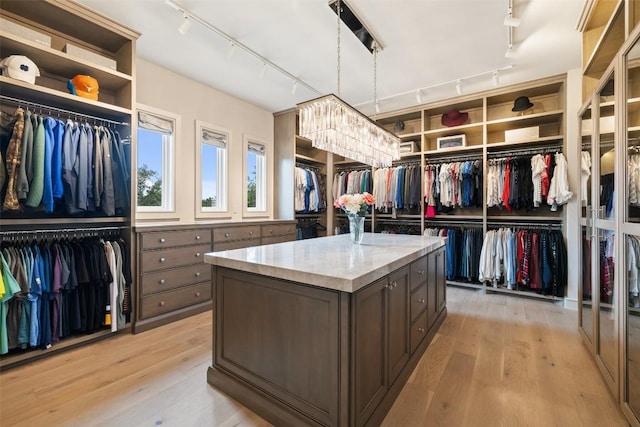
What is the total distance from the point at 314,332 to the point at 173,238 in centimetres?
224

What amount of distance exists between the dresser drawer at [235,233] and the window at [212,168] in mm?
604

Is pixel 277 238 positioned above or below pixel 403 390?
above

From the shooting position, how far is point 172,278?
3.02m

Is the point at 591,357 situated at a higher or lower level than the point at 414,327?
lower

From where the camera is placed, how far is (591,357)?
2225mm

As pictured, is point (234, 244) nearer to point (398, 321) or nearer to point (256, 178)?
point (256, 178)

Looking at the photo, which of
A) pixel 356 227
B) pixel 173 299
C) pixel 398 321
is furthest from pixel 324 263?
pixel 173 299

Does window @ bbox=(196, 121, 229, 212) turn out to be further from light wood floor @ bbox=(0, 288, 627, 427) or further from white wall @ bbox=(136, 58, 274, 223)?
light wood floor @ bbox=(0, 288, 627, 427)

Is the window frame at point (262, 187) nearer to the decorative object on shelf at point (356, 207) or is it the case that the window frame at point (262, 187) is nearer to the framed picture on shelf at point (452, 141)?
the decorative object on shelf at point (356, 207)

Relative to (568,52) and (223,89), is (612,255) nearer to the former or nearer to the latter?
(568,52)

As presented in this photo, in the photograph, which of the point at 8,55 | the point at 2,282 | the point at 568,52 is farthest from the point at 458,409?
the point at 8,55

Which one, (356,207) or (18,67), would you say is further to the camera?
(356,207)

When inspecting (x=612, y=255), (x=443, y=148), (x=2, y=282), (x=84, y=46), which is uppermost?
(x=84, y=46)

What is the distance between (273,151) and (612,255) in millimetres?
4410
